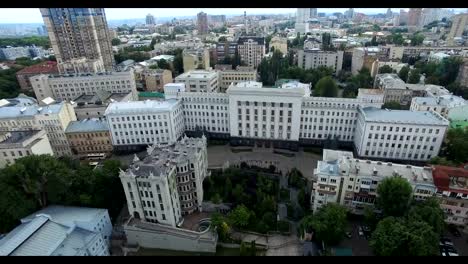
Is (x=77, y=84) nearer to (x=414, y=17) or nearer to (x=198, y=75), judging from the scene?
(x=198, y=75)

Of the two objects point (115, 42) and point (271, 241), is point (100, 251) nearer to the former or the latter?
point (271, 241)

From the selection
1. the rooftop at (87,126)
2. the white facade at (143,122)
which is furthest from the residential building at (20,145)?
the white facade at (143,122)

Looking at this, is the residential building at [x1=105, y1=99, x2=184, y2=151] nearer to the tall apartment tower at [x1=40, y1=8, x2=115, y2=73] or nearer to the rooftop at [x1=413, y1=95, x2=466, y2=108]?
the tall apartment tower at [x1=40, y1=8, x2=115, y2=73]

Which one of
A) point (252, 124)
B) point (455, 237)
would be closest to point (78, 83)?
point (252, 124)

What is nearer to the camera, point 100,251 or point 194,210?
point 100,251

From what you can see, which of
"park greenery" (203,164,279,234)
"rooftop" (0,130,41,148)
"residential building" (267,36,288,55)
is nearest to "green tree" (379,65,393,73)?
"residential building" (267,36,288,55)
